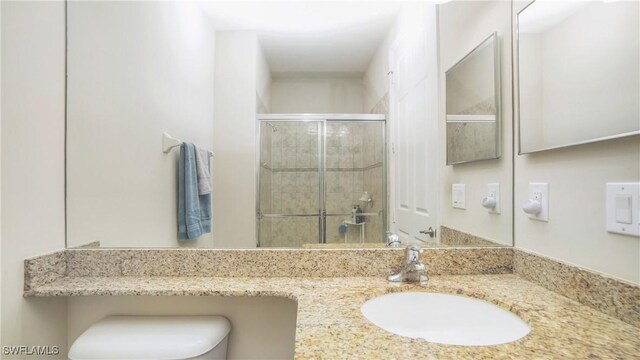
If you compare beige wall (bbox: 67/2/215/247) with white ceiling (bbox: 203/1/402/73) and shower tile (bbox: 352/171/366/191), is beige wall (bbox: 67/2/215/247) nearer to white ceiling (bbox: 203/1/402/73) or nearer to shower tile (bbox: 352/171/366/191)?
white ceiling (bbox: 203/1/402/73)

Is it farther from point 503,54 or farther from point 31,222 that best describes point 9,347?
point 503,54

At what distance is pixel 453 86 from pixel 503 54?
187 mm

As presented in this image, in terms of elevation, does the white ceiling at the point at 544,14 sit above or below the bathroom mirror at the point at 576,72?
above

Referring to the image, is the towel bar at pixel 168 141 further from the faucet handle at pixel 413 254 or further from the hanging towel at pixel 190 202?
the faucet handle at pixel 413 254

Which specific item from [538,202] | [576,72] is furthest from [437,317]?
[576,72]

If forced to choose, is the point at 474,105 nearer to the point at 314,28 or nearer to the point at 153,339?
the point at 314,28

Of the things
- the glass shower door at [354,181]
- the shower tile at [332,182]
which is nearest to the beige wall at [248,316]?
the glass shower door at [354,181]

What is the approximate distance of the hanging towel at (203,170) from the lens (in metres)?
1.11

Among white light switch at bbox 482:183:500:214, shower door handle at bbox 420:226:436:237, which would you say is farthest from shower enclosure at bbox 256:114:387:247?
white light switch at bbox 482:183:500:214

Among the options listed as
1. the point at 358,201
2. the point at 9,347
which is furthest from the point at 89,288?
the point at 358,201

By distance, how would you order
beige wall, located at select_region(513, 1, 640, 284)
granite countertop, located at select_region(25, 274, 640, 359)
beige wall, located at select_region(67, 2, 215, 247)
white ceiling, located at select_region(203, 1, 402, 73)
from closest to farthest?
granite countertop, located at select_region(25, 274, 640, 359) < beige wall, located at select_region(513, 1, 640, 284) < beige wall, located at select_region(67, 2, 215, 247) < white ceiling, located at select_region(203, 1, 402, 73)

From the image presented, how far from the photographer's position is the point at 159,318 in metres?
1.00

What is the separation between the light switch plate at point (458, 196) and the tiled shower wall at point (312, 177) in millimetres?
293

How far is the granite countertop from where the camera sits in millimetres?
566
